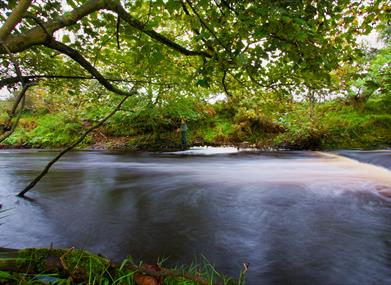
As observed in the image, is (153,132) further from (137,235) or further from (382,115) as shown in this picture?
(137,235)

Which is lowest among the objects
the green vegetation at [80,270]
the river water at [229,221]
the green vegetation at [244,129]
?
the river water at [229,221]

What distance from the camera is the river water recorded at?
107 inches

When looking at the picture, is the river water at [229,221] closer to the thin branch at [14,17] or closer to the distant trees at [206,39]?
the distant trees at [206,39]

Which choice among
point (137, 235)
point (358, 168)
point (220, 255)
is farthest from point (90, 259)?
point (358, 168)

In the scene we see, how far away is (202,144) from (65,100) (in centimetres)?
757

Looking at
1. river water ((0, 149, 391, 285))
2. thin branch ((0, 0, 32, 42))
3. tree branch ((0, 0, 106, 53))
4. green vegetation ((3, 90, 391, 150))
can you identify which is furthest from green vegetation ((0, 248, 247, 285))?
green vegetation ((3, 90, 391, 150))

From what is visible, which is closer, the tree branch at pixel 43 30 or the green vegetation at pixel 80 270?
the green vegetation at pixel 80 270

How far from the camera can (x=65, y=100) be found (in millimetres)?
15859

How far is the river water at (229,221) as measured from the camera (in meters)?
2.72

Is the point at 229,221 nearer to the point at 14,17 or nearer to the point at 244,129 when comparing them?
the point at 14,17

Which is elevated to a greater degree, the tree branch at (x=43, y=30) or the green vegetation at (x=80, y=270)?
the tree branch at (x=43, y=30)

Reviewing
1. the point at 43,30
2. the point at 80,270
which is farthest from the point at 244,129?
the point at 80,270

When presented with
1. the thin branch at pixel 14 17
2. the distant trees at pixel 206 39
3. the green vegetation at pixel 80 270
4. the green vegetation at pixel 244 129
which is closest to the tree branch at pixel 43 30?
the distant trees at pixel 206 39

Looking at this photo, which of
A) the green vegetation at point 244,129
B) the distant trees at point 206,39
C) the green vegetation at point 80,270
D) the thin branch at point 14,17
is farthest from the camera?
the green vegetation at point 244,129
